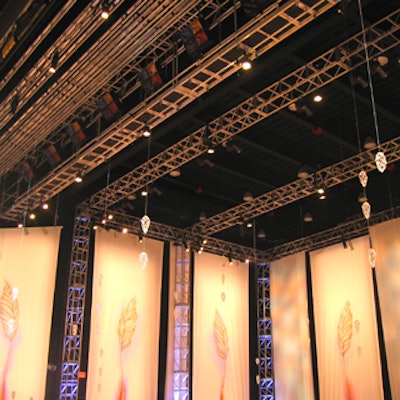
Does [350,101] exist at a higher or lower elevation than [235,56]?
higher

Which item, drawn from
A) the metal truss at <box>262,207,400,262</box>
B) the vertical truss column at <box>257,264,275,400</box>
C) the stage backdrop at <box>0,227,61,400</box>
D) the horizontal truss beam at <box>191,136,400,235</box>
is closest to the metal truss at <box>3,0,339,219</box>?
the stage backdrop at <box>0,227,61,400</box>

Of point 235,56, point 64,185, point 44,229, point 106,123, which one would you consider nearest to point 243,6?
point 235,56

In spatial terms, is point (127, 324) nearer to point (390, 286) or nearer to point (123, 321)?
point (123, 321)

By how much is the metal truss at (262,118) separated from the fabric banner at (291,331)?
8.01 feet

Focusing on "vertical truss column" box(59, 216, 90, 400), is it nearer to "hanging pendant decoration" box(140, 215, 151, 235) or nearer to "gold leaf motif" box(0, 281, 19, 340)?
"gold leaf motif" box(0, 281, 19, 340)

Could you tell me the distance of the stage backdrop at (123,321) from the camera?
1209cm

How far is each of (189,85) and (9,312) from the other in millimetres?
6446

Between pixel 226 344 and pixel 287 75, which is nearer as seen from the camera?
pixel 287 75

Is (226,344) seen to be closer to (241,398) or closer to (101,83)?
(241,398)

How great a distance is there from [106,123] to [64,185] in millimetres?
2056

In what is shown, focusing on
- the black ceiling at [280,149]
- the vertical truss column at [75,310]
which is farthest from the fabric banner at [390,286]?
the vertical truss column at [75,310]

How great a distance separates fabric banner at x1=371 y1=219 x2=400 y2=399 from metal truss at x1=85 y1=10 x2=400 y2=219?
1974 millimetres

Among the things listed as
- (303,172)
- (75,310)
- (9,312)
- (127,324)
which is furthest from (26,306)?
(303,172)

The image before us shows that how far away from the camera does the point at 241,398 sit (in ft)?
46.3
